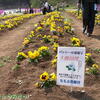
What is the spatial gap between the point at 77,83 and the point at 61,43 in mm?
3616

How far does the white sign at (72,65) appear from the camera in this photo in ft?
13.0

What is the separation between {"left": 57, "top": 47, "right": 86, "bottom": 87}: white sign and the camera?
3951 millimetres

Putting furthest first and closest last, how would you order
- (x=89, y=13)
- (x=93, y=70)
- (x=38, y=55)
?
(x=89, y=13) < (x=38, y=55) < (x=93, y=70)

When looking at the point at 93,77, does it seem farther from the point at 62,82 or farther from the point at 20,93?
the point at 20,93

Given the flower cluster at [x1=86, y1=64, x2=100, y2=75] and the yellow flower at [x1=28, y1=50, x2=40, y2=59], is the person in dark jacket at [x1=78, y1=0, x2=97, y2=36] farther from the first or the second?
the flower cluster at [x1=86, y1=64, x2=100, y2=75]

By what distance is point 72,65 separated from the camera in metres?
4.01

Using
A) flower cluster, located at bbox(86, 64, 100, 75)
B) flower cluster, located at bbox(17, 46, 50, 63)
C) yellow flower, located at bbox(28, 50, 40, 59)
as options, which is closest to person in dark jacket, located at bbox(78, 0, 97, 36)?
flower cluster, located at bbox(17, 46, 50, 63)

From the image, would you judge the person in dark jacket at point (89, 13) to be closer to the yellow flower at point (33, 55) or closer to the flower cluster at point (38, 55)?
the flower cluster at point (38, 55)

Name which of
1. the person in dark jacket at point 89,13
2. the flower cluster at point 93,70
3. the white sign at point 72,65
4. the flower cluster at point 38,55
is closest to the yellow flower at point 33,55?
the flower cluster at point 38,55

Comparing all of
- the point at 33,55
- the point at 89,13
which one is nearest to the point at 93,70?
the point at 33,55

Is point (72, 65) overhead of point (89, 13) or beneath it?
beneath

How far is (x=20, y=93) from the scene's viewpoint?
14.3 ft

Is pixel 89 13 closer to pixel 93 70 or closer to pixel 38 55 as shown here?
pixel 38 55

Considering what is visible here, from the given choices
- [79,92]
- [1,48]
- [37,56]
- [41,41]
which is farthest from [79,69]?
[1,48]
